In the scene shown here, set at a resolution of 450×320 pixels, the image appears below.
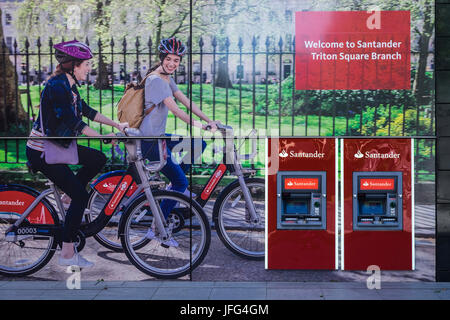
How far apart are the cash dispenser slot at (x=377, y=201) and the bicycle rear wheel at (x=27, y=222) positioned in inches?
132

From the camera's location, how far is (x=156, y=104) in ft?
19.8

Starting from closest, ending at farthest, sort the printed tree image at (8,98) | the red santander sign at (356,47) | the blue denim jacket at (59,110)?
the red santander sign at (356,47) < the blue denim jacket at (59,110) < the printed tree image at (8,98)

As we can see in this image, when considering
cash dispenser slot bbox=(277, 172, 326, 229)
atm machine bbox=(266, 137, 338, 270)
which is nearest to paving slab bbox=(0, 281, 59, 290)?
atm machine bbox=(266, 137, 338, 270)

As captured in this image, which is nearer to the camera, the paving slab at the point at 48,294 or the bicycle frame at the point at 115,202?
the paving slab at the point at 48,294

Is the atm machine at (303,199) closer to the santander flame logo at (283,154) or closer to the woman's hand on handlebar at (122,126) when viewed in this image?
the santander flame logo at (283,154)

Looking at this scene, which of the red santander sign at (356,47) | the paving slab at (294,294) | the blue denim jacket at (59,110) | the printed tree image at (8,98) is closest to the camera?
the paving slab at (294,294)

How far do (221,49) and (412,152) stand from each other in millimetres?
2370

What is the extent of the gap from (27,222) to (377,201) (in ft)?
12.8

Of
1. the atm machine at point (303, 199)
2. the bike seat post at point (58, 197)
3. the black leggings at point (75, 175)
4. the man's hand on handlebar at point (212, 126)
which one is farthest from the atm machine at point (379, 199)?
the bike seat post at point (58, 197)

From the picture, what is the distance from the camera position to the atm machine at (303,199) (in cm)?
591

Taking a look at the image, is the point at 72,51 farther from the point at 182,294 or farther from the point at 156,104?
the point at 182,294

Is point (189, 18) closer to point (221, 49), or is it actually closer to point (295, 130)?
point (221, 49)

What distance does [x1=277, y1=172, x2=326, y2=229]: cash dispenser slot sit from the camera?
5918mm

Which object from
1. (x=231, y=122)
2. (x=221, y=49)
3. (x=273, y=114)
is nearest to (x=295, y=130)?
(x=273, y=114)
